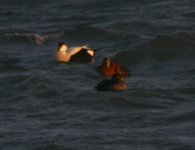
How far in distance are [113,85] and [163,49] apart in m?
4.55

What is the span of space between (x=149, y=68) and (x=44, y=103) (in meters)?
4.23

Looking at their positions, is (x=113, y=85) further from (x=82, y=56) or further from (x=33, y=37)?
(x=33, y=37)

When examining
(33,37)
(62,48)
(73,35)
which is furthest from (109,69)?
(73,35)

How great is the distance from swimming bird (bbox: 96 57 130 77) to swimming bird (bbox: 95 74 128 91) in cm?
134

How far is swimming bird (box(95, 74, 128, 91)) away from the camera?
22.6 meters

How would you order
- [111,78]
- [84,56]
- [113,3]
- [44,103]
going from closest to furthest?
[44,103], [111,78], [84,56], [113,3]

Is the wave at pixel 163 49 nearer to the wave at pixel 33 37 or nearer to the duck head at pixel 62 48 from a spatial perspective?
the duck head at pixel 62 48

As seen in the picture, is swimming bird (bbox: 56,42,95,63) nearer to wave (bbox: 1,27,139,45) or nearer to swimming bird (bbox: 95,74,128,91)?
wave (bbox: 1,27,139,45)

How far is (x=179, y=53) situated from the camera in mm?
26562

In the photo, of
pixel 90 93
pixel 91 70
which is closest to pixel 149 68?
pixel 91 70

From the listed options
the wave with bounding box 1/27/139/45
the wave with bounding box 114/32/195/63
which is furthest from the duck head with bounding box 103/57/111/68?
the wave with bounding box 1/27/139/45

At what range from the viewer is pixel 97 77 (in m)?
24.5

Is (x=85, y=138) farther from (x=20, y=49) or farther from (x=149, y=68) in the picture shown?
(x=20, y=49)

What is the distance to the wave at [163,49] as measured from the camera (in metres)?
26.5
